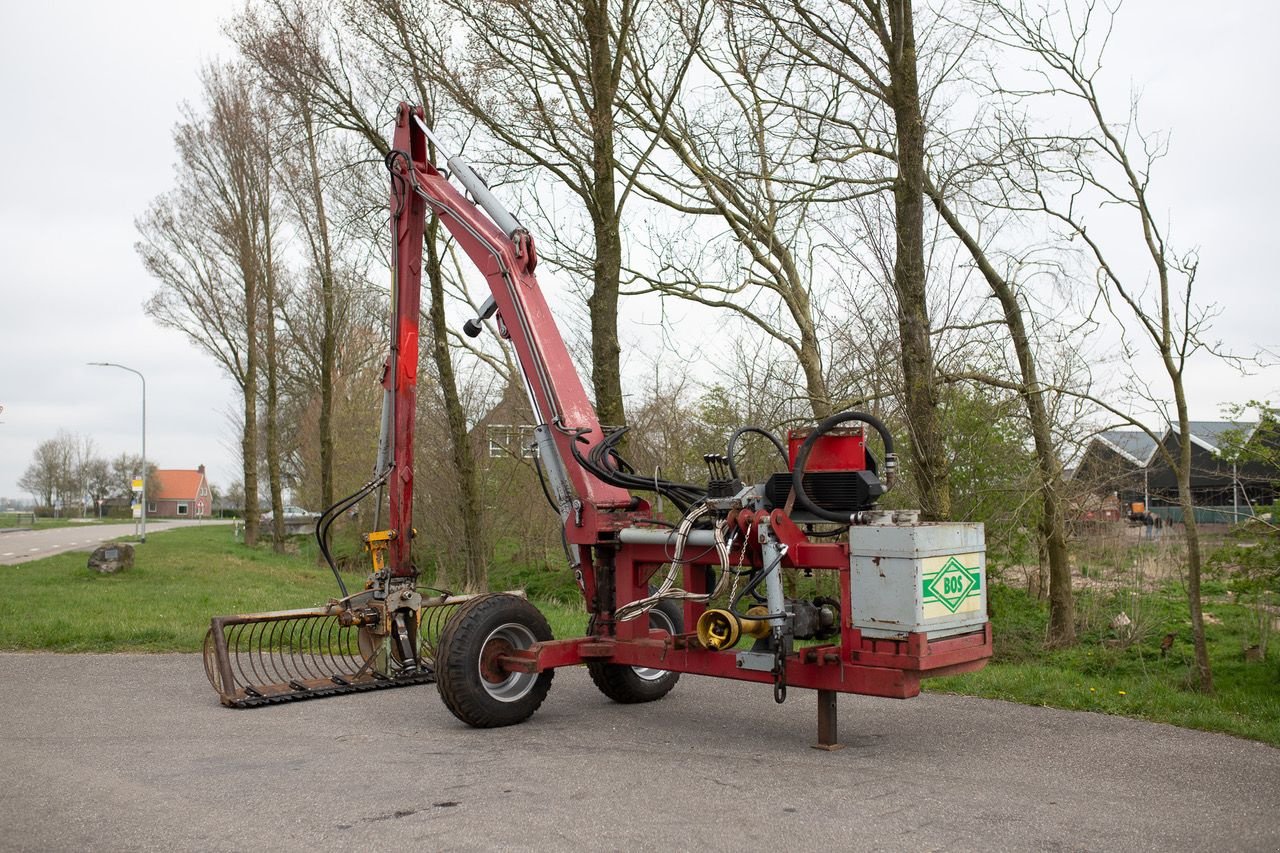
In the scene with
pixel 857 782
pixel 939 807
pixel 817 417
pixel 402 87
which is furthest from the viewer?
pixel 402 87

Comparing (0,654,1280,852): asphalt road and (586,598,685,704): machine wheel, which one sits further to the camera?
(586,598,685,704): machine wheel

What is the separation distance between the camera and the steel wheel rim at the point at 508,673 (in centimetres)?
832

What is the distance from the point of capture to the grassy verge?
8844 mm

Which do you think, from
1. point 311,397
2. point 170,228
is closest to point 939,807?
point 170,228

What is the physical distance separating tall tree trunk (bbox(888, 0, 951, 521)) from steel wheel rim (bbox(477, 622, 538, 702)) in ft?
13.3

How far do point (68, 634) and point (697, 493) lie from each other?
345 inches

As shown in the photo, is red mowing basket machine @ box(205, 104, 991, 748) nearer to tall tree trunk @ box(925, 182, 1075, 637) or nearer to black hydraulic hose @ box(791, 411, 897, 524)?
black hydraulic hose @ box(791, 411, 897, 524)

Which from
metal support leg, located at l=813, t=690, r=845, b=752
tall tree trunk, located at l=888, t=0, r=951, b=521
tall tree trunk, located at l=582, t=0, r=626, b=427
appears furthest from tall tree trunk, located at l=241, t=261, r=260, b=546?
metal support leg, located at l=813, t=690, r=845, b=752

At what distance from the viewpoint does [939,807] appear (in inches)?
229

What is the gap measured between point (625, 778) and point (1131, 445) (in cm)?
1117

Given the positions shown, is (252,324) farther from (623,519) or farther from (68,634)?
(623,519)

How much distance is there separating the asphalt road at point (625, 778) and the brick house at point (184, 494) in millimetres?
123505

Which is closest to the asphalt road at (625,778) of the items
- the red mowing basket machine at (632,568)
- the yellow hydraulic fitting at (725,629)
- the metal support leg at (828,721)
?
the metal support leg at (828,721)

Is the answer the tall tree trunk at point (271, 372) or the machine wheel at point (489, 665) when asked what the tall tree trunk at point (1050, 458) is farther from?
the tall tree trunk at point (271, 372)
